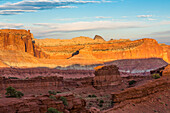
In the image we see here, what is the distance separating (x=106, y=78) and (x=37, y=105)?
31.9 meters

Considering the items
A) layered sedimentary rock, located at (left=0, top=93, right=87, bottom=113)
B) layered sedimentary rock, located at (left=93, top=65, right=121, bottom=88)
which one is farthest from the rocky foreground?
layered sedimentary rock, located at (left=0, top=93, right=87, bottom=113)

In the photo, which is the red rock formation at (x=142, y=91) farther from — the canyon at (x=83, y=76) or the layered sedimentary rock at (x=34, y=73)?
the layered sedimentary rock at (x=34, y=73)

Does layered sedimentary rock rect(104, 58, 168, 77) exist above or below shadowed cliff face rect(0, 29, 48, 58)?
below

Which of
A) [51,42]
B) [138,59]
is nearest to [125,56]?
[138,59]

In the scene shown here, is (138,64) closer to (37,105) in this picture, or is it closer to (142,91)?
(142,91)

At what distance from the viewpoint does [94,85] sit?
169 ft

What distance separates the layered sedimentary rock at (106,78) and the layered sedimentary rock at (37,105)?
2745 cm

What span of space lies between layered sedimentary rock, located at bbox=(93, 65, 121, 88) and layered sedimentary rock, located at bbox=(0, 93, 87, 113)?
2745 centimetres

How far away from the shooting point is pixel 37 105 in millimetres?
20125

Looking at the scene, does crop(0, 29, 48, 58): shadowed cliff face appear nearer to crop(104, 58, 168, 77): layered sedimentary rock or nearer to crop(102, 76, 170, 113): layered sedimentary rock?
crop(104, 58, 168, 77): layered sedimentary rock

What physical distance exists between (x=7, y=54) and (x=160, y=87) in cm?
6405

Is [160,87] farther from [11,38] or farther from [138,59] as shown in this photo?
[138,59]

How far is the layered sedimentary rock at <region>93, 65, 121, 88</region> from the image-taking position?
51.0m

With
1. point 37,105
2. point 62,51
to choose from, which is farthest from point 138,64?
point 37,105
